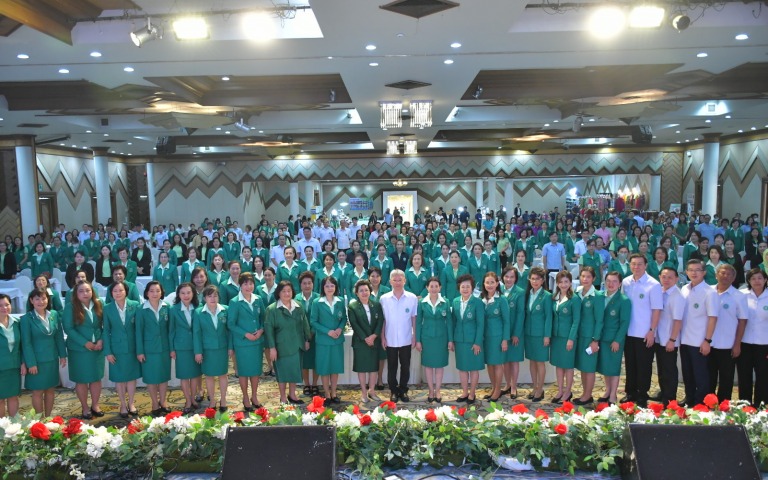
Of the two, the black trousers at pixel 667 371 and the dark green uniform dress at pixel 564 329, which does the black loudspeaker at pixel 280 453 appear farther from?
the black trousers at pixel 667 371

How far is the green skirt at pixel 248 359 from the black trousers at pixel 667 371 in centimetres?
428

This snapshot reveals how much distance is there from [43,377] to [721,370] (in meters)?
6.82

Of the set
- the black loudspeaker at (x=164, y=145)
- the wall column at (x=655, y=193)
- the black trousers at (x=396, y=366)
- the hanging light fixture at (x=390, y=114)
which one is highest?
the black loudspeaker at (x=164, y=145)

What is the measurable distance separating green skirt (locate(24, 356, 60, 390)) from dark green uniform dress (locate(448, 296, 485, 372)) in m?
4.13

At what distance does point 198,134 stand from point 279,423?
16.6 metres

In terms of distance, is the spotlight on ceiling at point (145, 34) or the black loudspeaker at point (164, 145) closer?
the spotlight on ceiling at point (145, 34)

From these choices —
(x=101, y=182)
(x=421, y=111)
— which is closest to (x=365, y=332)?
(x=421, y=111)

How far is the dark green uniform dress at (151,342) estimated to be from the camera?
219 inches

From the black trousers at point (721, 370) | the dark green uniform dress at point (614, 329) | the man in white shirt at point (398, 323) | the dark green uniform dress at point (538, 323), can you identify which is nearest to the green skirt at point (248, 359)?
the man in white shirt at point (398, 323)

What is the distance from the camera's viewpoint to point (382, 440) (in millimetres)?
3266

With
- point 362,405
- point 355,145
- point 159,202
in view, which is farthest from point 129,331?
point 159,202

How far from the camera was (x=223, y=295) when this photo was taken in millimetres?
7512

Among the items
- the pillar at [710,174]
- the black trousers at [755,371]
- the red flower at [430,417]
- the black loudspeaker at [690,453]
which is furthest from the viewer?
the pillar at [710,174]

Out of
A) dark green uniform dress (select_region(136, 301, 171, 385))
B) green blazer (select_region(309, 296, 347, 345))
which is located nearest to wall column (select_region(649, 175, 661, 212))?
green blazer (select_region(309, 296, 347, 345))
